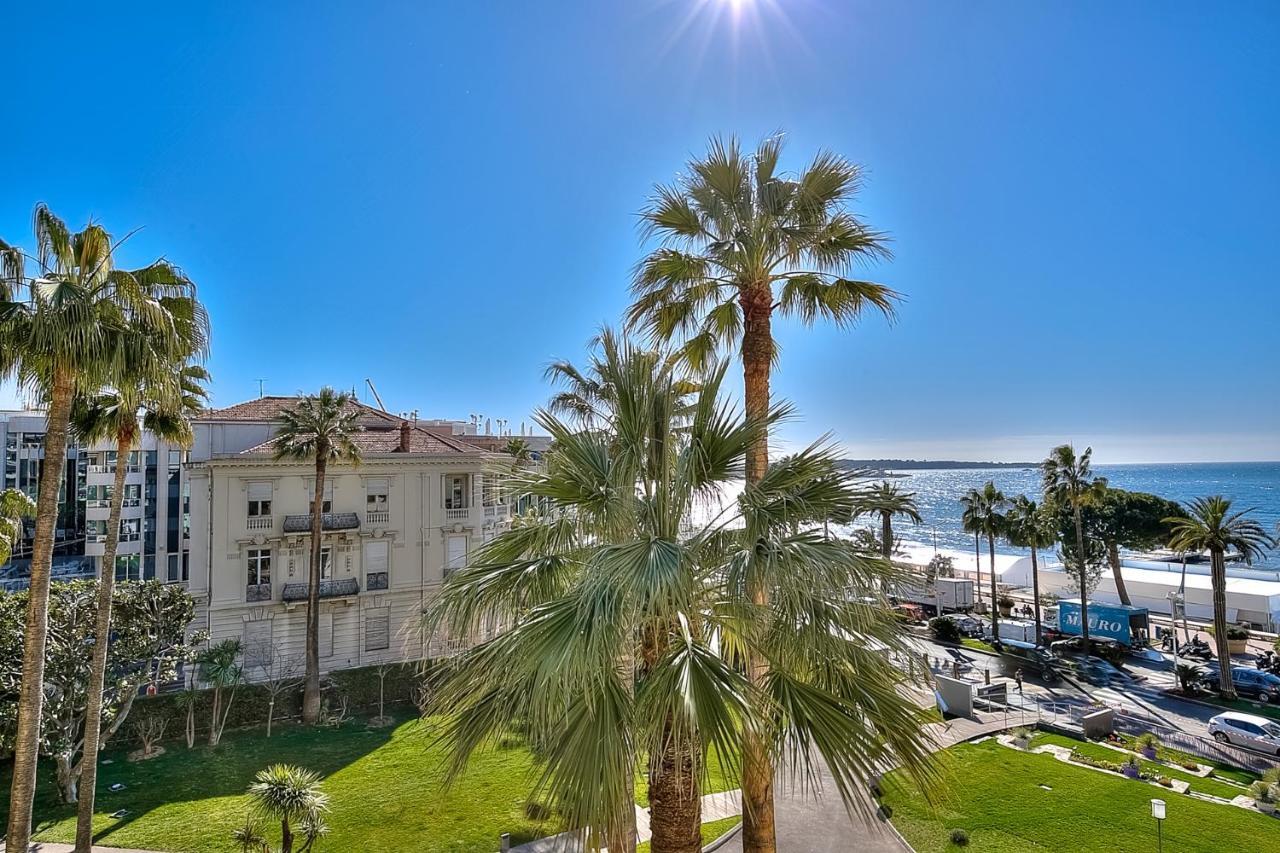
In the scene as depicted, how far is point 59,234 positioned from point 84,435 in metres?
6.52

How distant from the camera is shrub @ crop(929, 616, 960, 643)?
34344 millimetres

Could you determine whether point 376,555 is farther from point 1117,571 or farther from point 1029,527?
point 1117,571

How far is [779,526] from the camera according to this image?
5.02 meters

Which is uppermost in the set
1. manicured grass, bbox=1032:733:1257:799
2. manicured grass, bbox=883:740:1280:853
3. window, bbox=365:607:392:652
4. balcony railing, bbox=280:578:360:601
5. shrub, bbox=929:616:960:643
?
balcony railing, bbox=280:578:360:601

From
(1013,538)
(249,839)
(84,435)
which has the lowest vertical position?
(249,839)

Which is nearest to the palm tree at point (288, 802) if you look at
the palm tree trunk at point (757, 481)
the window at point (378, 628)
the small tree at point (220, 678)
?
the palm tree trunk at point (757, 481)

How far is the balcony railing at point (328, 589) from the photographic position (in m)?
25.5

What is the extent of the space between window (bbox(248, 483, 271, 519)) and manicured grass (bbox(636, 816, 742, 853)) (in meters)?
20.7

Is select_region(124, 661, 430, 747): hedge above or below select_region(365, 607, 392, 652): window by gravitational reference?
below

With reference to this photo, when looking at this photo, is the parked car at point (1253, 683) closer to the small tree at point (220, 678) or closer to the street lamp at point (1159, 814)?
the street lamp at point (1159, 814)

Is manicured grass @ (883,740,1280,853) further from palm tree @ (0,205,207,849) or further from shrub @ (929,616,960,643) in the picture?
shrub @ (929,616,960,643)

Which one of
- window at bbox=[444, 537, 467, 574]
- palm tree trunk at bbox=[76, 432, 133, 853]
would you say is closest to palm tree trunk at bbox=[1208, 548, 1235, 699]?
window at bbox=[444, 537, 467, 574]

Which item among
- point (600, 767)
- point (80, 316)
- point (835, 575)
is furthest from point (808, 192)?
point (80, 316)

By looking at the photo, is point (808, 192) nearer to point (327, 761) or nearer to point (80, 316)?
point (80, 316)
